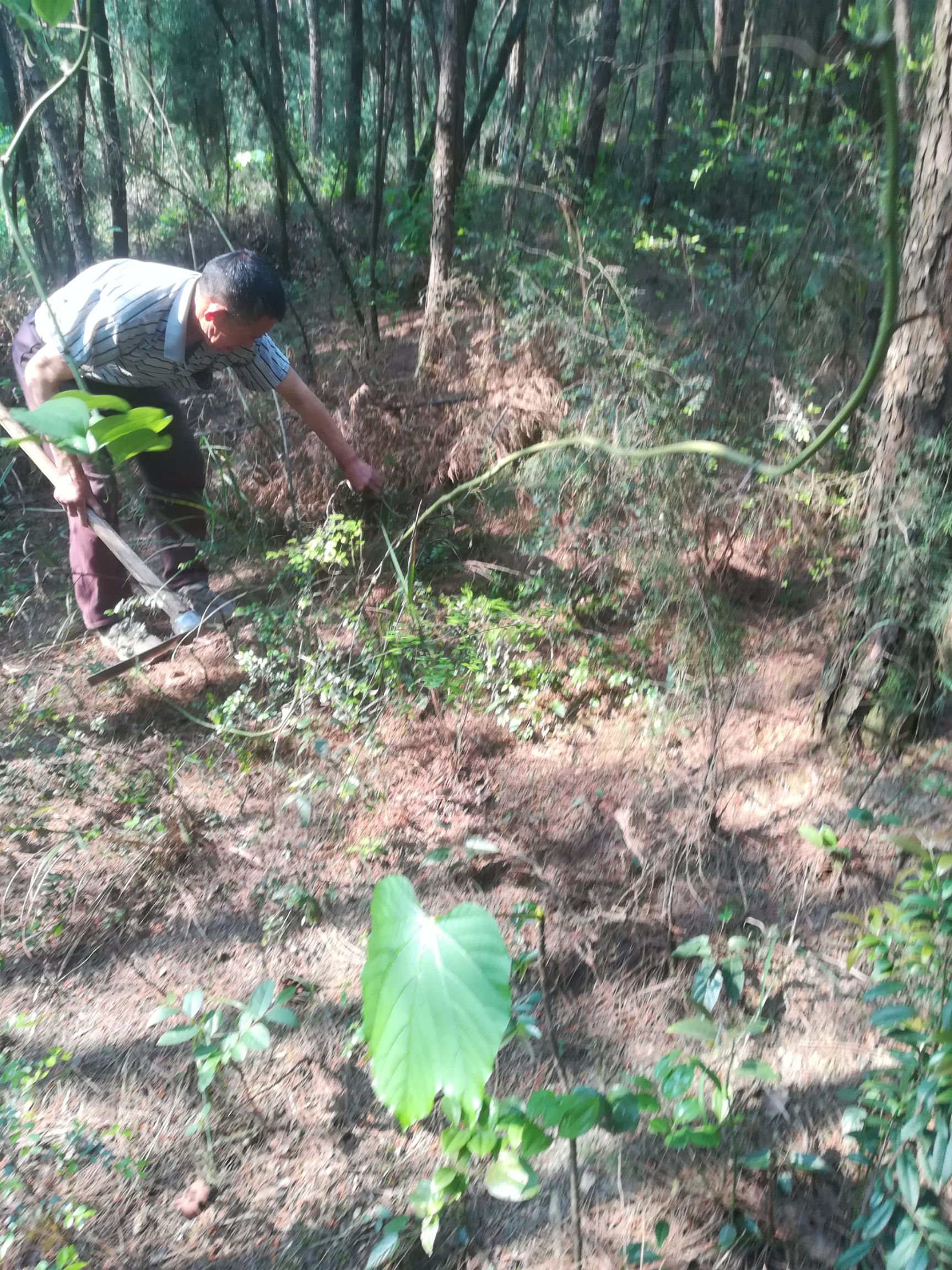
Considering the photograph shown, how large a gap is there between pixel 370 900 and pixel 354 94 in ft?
21.8

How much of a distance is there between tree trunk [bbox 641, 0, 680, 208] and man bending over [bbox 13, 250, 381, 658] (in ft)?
15.1

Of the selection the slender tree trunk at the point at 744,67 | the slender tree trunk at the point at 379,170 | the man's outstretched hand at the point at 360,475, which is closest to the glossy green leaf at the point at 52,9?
the man's outstretched hand at the point at 360,475

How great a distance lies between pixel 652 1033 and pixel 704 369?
9.10ft

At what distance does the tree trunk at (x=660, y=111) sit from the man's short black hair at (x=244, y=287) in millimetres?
4748

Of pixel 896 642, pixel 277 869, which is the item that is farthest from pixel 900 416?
pixel 277 869

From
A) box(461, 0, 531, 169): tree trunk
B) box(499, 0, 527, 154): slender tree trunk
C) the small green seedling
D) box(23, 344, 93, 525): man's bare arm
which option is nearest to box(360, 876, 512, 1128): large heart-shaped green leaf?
the small green seedling

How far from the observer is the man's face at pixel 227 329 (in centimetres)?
269

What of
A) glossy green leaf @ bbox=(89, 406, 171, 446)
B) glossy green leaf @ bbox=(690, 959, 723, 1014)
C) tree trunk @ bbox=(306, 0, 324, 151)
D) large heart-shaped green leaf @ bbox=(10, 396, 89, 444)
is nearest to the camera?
large heart-shaped green leaf @ bbox=(10, 396, 89, 444)

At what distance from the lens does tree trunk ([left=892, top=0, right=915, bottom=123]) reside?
253cm

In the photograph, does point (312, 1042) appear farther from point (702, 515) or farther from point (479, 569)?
point (702, 515)

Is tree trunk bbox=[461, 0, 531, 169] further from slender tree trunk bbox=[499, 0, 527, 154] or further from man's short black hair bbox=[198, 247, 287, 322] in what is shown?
man's short black hair bbox=[198, 247, 287, 322]

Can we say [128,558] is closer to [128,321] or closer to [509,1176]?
[128,321]

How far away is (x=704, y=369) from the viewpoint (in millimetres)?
3484

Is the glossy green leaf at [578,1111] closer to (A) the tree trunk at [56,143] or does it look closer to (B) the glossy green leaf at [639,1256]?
(B) the glossy green leaf at [639,1256]
